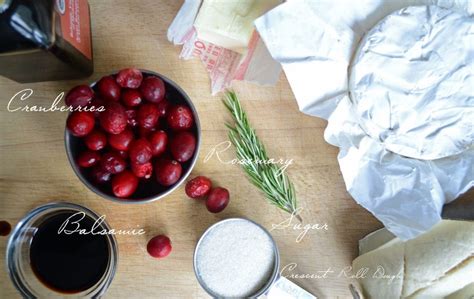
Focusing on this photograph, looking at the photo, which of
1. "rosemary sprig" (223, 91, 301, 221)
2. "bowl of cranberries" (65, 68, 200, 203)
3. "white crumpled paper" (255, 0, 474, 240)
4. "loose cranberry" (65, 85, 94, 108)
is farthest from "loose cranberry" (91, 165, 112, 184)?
"white crumpled paper" (255, 0, 474, 240)

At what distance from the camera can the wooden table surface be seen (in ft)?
2.90

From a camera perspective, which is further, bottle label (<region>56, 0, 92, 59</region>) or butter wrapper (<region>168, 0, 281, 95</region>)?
butter wrapper (<region>168, 0, 281, 95</region>)

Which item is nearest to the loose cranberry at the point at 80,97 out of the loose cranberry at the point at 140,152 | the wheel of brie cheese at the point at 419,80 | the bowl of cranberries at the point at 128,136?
the bowl of cranberries at the point at 128,136

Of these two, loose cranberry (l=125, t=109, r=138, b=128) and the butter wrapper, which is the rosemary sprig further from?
loose cranberry (l=125, t=109, r=138, b=128)

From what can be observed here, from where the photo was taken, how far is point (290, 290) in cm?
87

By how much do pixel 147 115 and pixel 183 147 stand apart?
0.25 feet

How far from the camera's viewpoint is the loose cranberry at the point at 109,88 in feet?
2.61

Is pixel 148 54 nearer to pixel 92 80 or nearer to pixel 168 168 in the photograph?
pixel 92 80

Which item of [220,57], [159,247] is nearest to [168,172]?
[159,247]

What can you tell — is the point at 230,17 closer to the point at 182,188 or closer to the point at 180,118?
the point at 180,118

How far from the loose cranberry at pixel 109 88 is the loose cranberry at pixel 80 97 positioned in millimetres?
20

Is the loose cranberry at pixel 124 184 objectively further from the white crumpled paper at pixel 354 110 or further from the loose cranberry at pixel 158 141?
the white crumpled paper at pixel 354 110

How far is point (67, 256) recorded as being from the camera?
2.73 feet

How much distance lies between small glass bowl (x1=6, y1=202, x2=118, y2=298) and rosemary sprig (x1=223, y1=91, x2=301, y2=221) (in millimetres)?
262
